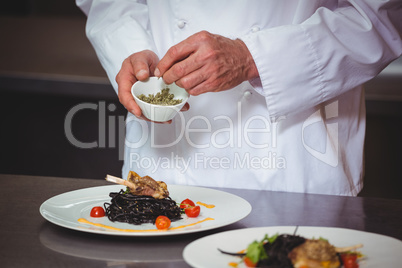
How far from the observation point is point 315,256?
0.89 metres

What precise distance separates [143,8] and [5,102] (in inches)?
102

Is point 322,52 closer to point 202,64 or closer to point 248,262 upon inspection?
point 202,64

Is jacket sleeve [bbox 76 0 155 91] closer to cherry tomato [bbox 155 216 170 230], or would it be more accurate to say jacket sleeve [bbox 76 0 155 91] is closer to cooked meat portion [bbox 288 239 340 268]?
cherry tomato [bbox 155 216 170 230]

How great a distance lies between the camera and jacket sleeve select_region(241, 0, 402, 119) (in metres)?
1.52

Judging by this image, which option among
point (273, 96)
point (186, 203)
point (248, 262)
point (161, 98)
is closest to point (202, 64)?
point (161, 98)

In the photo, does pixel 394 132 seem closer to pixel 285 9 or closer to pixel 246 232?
pixel 285 9

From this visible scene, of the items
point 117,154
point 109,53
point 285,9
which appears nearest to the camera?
point 285,9

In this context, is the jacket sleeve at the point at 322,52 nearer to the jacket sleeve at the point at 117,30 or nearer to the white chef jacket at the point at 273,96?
the white chef jacket at the point at 273,96

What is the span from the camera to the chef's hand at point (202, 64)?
142 centimetres

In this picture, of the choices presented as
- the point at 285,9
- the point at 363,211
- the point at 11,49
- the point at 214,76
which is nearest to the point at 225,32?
the point at 285,9

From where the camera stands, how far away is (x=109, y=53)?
6.04 feet

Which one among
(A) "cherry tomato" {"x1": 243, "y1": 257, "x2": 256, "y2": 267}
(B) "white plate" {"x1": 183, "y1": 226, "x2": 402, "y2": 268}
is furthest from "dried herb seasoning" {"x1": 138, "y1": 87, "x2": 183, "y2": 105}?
(A) "cherry tomato" {"x1": 243, "y1": 257, "x2": 256, "y2": 267}

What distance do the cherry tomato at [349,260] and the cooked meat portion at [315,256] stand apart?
1cm

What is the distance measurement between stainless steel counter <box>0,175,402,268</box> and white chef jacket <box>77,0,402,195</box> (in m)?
0.20
